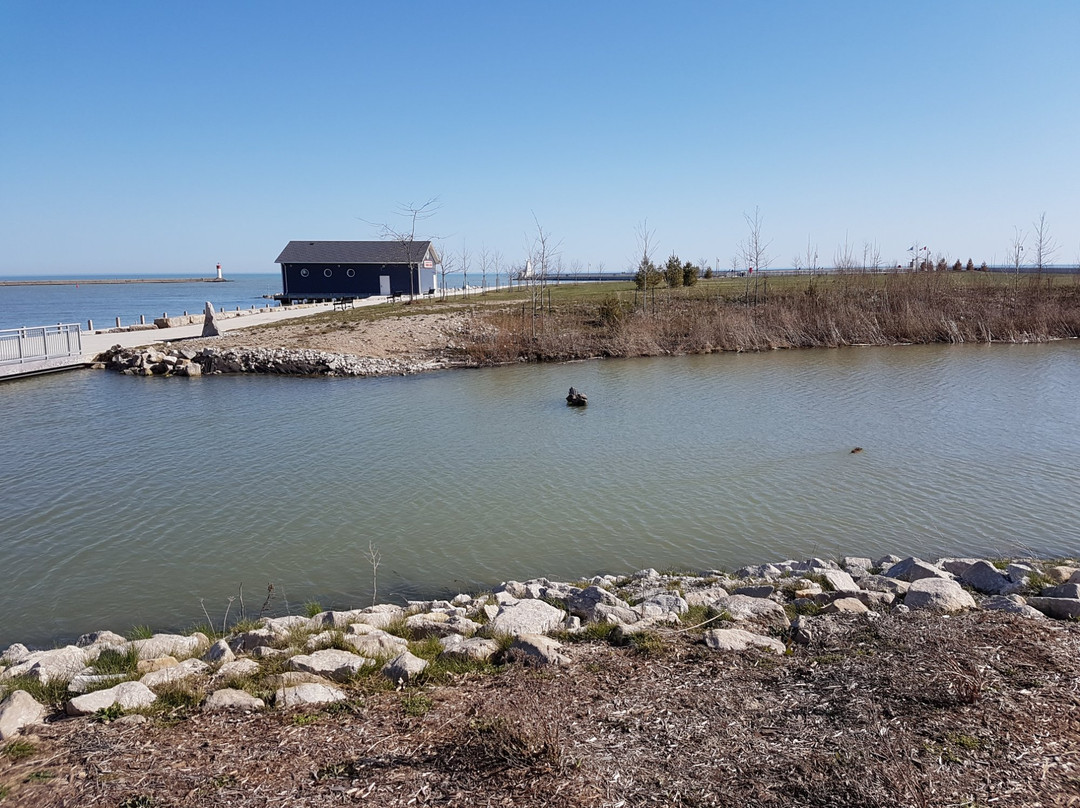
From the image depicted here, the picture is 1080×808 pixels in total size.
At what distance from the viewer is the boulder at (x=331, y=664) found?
545cm

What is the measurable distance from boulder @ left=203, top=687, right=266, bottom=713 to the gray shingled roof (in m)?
55.5

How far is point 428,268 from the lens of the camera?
63500 mm

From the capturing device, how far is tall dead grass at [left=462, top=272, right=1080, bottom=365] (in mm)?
31859

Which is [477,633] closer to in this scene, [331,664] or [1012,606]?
[331,664]

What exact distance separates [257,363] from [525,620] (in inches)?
1011

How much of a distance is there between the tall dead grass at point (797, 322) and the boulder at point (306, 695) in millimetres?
25669

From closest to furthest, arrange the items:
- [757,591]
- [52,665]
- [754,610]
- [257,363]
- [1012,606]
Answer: [52,665] < [1012,606] < [754,610] < [757,591] < [257,363]

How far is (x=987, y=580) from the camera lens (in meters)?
7.83

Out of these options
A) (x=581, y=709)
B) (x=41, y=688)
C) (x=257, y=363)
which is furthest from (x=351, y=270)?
(x=581, y=709)

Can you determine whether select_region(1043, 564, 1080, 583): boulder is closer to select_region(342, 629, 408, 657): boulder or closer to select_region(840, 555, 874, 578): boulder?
select_region(840, 555, 874, 578): boulder

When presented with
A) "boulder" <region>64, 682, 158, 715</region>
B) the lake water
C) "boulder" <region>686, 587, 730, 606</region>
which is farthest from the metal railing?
"boulder" <region>686, 587, 730, 606</region>

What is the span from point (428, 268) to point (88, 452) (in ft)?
162

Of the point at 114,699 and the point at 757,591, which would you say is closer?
the point at 114,699

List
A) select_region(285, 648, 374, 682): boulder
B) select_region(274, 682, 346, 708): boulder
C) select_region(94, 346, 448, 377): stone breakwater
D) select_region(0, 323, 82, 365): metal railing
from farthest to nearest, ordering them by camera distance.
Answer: select_region(94, 346, 448, 377): stone breakwater < select_region(0, 323, 82, 365): metal railing < select_region(285, 648, 374, 682): boulder < select_region(274, 682, 346, 708): boulder
